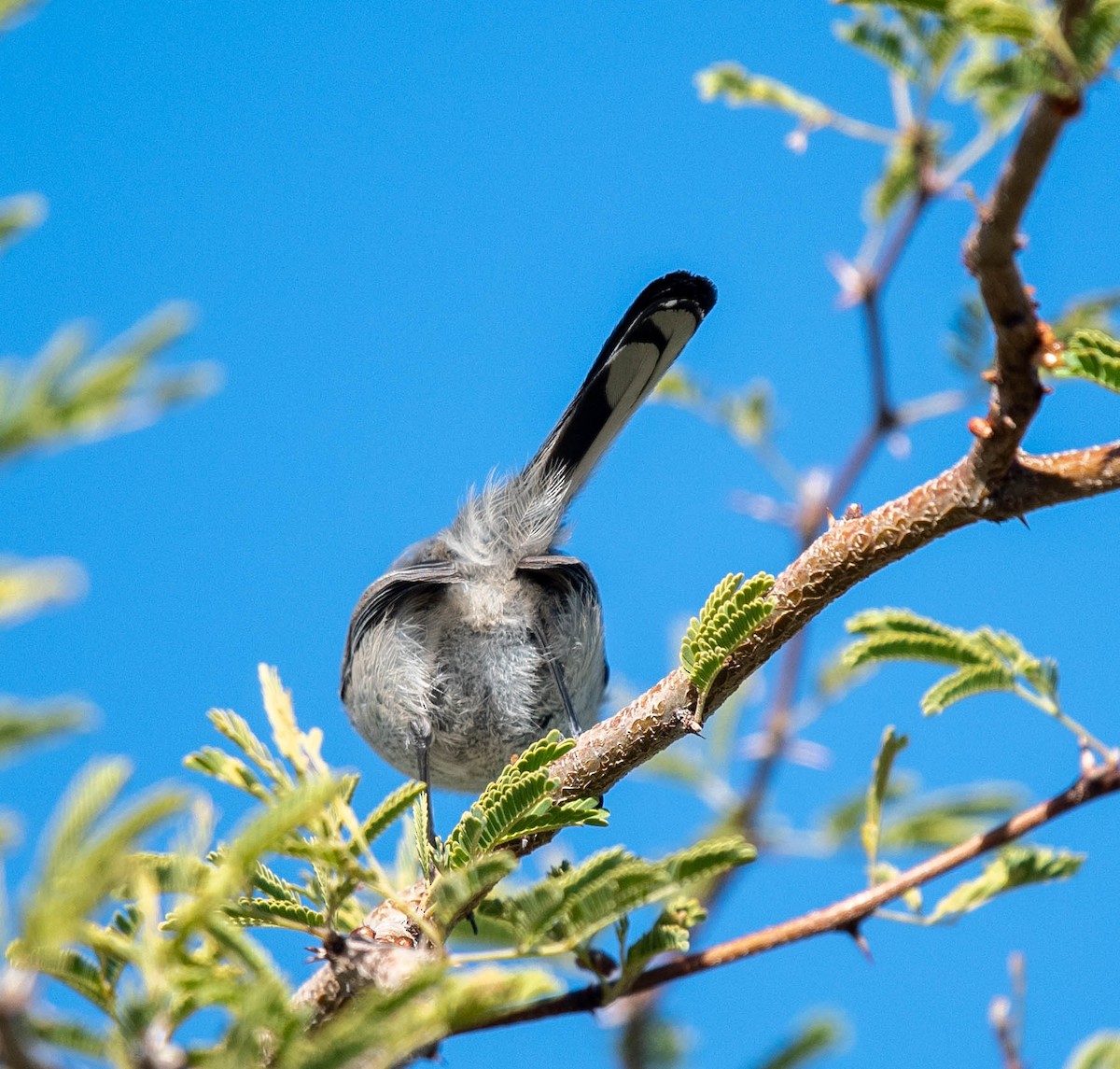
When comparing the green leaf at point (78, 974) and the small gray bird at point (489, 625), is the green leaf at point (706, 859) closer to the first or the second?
the green leaf at point (78, 974)

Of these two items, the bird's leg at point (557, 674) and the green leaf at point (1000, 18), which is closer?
the green leaf at point (1000, 18)

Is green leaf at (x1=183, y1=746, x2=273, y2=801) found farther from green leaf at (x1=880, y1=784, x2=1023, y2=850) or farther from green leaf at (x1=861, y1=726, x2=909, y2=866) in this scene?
green leaf at (x1=880, y1=784, x2=1023, y2=850)

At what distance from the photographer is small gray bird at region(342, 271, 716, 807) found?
4.55 m

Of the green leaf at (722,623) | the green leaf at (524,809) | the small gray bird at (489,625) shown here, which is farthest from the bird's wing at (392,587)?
the green leaf at (524,809)

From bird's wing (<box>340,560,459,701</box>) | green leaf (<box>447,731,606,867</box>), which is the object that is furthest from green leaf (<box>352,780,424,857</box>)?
bird's wing (<box>340,560,459,701</box>)

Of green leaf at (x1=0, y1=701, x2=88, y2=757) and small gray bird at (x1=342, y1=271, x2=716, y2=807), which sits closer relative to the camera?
green leaf at (x1=0, y1=701, x2=88, y2=757)

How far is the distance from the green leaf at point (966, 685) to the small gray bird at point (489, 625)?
199 centimetres

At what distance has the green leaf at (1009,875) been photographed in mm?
2391

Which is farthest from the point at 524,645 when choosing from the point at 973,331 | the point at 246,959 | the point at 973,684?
the point at 246,959

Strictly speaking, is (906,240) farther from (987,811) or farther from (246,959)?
(246,959)

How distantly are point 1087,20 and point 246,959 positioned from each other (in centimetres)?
163

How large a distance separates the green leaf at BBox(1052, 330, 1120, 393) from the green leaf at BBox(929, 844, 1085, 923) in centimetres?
94

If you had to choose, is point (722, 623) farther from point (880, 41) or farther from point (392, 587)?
point (392, 587)

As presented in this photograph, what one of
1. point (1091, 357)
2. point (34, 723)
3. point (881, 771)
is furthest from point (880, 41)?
point (34, 723)
